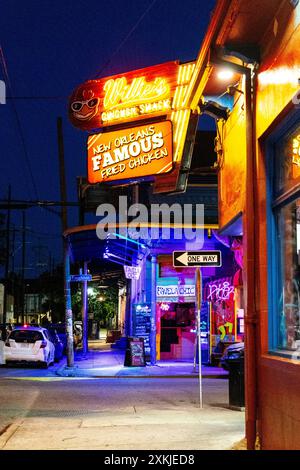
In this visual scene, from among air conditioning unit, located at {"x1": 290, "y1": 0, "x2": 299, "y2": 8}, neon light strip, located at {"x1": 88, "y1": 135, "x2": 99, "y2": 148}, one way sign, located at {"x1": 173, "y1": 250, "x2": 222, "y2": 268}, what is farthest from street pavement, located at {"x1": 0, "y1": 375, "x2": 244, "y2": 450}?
air conditioning unit, located at {"x1": 290, "y1": 0, "x2": 299, "y2": 8}

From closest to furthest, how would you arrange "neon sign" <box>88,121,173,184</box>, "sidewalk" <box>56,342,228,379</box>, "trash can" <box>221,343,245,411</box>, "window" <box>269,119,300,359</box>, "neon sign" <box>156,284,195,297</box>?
"window" <box>269,119,300,359</box> → "neon sign" <box>88,121,173,184</box> → "trash can" <box>221,343,245,411</box> → "sidewalk" <box>56,342,228,379</box> → "neon sign" <box>156,284,195,297</box>

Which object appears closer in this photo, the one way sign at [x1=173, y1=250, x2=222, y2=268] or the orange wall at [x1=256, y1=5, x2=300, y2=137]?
the orange wall at [x1=256, y1=5, x2=300, y2=137]

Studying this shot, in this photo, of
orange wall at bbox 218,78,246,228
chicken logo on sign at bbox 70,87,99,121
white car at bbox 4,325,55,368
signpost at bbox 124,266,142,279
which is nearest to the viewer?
orange wall at bbox 218,78,246,228

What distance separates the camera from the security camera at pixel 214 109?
9834 mm

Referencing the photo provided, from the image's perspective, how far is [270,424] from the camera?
6707 millimetres

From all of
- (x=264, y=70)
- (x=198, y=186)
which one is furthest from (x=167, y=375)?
(x=264, y=70)

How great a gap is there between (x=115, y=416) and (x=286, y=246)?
204 inches

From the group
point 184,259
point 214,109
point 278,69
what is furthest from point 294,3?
point 184,259

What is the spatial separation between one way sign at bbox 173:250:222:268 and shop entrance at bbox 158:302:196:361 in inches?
478

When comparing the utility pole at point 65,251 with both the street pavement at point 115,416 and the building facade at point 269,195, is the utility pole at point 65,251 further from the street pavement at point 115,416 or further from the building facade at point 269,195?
the building facade at point 269,195

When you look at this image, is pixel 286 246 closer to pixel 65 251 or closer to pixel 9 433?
pixel 9 433

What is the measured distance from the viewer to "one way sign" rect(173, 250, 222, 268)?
12203 millimetres

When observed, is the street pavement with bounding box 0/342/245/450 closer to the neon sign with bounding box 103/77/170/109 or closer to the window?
the window
